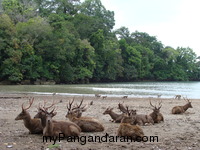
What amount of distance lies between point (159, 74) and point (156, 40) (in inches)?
684

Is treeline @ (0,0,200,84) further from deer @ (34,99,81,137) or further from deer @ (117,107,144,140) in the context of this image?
deer @ (117,107,144,140)

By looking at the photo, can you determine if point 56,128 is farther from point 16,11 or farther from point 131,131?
point 16,11

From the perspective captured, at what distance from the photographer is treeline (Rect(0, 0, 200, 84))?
4600cm

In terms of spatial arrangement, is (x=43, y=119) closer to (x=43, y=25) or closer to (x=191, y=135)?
(x=191, y=135)

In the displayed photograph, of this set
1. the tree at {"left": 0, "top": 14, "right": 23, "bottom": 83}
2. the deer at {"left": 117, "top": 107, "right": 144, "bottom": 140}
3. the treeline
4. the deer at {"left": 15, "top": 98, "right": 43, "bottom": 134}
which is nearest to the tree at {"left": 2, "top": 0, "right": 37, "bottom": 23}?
the treeline

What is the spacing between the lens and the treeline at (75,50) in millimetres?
46000

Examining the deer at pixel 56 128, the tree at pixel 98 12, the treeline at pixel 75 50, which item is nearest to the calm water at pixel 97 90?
the treeline at pixel 75 50

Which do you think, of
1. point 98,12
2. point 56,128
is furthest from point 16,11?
point 56,128

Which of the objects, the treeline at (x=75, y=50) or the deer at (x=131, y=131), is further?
the treeline at (x=75, y=50)

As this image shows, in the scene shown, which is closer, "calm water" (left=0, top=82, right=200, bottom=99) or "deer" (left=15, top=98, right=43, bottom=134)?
"deer" (left=15, top=98, right=43, bottom=134)

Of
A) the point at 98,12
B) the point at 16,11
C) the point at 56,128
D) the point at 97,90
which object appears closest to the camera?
the point at 56,128

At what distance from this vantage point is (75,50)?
5672 cm

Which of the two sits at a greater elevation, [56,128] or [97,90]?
[56,128]

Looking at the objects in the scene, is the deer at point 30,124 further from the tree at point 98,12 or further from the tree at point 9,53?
the tree at point 98,12
